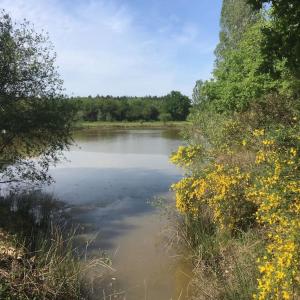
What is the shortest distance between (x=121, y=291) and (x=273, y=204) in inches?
130

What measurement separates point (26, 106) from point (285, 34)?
835 centimetres

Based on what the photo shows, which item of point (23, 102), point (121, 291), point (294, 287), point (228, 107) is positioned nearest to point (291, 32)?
point (294, 287)

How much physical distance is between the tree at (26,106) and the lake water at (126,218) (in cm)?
176

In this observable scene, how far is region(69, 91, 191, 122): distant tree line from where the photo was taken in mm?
98000

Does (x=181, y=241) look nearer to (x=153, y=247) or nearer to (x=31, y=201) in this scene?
(x=153, y=247)

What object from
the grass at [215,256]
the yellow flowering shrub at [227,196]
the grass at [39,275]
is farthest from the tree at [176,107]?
the grass at [39,275]

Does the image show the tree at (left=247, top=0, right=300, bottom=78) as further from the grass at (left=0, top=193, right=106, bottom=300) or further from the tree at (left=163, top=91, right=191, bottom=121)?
the tree at (left=163, top=91, right=191, bottom=121)

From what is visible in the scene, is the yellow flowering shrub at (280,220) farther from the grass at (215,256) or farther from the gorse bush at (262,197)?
the grass at (215,256)

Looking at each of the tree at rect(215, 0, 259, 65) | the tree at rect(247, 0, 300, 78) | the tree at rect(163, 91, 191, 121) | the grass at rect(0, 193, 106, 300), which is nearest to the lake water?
the grass at rect(0, 193, 106, 300)

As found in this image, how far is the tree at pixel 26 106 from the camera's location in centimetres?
1262

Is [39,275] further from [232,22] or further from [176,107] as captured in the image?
[176,107]

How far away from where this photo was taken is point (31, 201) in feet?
42.7

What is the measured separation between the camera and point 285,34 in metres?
8.55

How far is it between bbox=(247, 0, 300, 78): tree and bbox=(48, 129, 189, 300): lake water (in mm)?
4923
